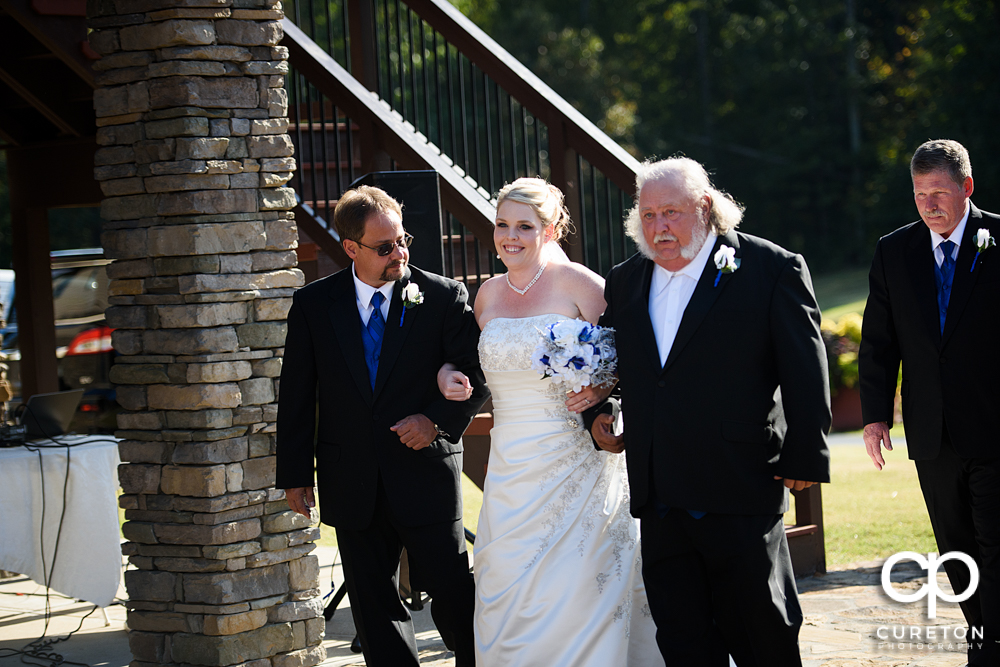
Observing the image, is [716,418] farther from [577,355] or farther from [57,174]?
[57,174]

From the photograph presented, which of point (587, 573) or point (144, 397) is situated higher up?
point (144, 397)

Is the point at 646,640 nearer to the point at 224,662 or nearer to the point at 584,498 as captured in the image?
the point at 584,498

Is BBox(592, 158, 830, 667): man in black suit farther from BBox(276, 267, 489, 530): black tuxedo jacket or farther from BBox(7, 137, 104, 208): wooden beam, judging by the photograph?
BBox(7, 137, 104, 208): wooden beam

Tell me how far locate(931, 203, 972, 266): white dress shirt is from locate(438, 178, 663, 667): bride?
1398mm

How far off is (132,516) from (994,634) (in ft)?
12.7

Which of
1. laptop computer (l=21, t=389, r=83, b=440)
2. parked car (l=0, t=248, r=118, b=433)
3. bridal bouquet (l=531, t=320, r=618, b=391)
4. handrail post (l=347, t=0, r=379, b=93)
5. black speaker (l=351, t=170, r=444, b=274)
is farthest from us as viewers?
parked car (l=0, t=248, r=118, b=433)

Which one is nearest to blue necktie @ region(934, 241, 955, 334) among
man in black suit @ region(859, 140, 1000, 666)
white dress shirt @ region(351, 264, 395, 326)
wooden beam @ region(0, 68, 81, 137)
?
man in black suit @ region(859, 140, 1000, 666)

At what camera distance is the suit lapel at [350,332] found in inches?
163

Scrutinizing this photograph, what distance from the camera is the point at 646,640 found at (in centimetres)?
409

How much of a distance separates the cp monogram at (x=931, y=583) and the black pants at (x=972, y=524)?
28 millimetres

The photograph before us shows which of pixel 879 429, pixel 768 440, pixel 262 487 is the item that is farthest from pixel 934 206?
pixel 262 487

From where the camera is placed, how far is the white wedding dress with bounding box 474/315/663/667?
4.00m

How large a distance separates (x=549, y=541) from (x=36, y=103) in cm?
602

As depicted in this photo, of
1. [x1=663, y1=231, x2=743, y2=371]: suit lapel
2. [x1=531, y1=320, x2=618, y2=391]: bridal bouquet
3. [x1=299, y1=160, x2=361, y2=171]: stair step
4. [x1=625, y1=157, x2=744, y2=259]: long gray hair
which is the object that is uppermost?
[x1=299, y1=160, x2=361, y2=171]: stair step
